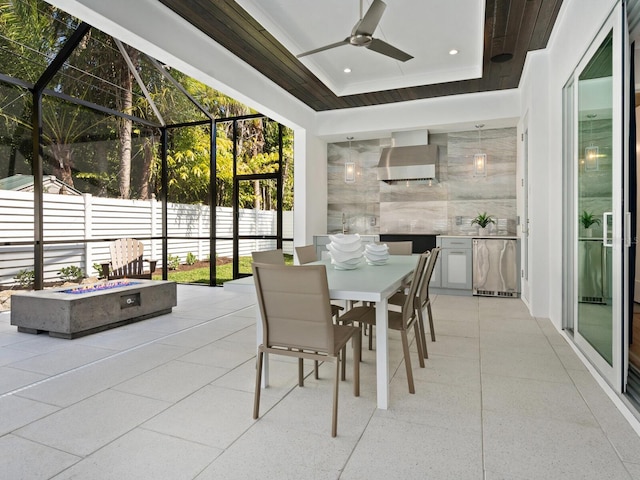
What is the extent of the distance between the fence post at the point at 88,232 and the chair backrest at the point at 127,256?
27cm

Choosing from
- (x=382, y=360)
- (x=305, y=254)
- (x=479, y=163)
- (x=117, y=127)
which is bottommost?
(x=382, y=360)

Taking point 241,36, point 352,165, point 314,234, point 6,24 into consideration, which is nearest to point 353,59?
point 241,36

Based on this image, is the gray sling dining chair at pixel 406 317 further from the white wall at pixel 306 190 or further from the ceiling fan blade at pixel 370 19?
the white wall at pixel 306 190

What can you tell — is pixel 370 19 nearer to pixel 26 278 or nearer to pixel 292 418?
pixel 292 418

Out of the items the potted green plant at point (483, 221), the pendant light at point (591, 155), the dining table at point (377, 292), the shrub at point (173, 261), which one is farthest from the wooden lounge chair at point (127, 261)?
the pendant light at point (591, 155)

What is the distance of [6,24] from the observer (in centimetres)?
437

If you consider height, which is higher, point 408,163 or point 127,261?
point 408,163

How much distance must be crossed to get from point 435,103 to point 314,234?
9.06ft

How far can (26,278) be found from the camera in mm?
4758

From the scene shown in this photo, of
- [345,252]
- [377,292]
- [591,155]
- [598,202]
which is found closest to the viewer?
[377,292]

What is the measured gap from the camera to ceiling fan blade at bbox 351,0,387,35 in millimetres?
2760

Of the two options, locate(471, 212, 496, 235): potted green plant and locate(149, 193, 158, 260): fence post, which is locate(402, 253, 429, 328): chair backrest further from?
locate(149, 193, 158, 260): fence post

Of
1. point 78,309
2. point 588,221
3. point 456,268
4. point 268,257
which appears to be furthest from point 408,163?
point 78,309

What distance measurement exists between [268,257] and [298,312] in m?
1.11
